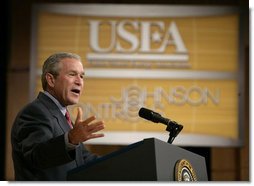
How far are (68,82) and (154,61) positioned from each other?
7.30ft

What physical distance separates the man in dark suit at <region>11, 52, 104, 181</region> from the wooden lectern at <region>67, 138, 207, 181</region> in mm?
83

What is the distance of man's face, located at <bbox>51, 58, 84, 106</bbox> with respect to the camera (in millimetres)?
2010

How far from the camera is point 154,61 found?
4207mm

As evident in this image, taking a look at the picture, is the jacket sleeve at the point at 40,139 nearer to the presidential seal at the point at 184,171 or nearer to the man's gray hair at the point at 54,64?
the man's gray hair at the point at 54,64

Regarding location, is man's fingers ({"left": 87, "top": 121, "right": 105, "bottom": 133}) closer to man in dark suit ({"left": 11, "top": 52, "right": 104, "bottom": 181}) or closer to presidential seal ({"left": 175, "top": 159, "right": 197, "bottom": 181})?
man in dark suit ({"left": 11, "top": 52, "right": 104, "bottom": 181})

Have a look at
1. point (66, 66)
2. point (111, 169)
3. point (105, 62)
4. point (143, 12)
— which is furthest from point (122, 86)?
point (111, 169)

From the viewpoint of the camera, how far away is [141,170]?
151 centimetres

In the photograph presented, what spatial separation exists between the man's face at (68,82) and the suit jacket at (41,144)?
0.05 metres

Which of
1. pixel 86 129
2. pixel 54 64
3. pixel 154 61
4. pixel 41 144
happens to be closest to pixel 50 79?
pixel 54 64

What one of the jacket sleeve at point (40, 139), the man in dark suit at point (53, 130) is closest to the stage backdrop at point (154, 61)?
the man in dark suit at point (53, 130)

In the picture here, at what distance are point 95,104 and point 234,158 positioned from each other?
1.10m

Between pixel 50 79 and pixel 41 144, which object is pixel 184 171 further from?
pixel 50 79

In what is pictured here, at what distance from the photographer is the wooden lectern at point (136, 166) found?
150 centimetres

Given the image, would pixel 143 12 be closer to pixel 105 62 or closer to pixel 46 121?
pixel 105 62
